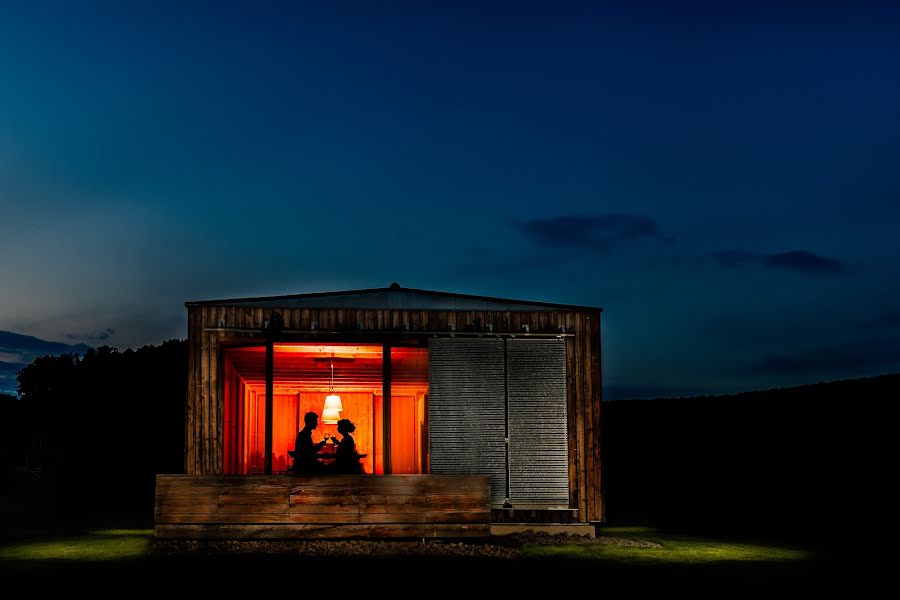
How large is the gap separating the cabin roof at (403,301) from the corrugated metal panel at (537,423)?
1.72 feet

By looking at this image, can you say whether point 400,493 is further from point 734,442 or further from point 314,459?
point 734,442

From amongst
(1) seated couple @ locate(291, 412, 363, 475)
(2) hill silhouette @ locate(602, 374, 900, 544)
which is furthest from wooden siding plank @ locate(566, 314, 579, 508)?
(2) hill silhouette @ locate(602, 374, 900, 544)

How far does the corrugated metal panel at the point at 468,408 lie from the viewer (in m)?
13.7

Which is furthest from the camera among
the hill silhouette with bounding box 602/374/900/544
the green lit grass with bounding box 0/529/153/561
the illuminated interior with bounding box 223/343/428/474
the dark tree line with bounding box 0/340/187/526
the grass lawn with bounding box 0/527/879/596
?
the dark tree line with bounding box 0/340/187/526

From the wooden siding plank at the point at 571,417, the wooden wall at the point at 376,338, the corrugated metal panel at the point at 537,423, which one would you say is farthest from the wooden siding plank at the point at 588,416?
the corrugated metal panel at the point at 537,423

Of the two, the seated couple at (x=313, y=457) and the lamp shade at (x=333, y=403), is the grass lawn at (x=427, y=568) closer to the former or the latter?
the seated couple at (x=313, y=457)

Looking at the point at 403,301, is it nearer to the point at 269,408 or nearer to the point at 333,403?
the point at 269,408

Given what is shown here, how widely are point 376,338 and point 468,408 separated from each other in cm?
161

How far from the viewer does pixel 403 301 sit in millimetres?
13984

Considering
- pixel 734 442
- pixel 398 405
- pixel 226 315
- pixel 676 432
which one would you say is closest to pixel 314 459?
pixel 226 315

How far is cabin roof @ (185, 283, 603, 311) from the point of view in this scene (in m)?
13.8

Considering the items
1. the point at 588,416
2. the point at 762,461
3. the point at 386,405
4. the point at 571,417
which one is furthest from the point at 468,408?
the point at 762,461

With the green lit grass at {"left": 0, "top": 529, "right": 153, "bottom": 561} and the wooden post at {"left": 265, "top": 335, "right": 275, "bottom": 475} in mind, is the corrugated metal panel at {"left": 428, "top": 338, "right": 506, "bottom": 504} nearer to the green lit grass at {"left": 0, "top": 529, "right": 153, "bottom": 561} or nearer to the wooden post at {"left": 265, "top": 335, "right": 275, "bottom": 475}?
the wooden post at {"left": 265, "top": 335, "right": 275, "bottom": 475}

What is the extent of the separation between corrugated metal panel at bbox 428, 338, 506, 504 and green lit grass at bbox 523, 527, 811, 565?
55.8 inches
